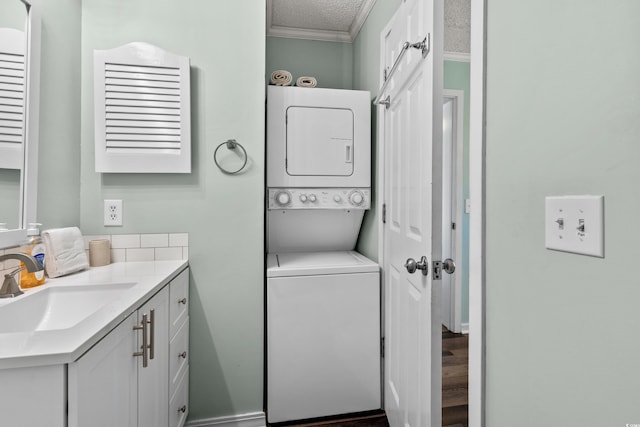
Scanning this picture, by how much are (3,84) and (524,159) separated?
1752mm

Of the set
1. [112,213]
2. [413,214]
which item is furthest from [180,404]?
[413,214]

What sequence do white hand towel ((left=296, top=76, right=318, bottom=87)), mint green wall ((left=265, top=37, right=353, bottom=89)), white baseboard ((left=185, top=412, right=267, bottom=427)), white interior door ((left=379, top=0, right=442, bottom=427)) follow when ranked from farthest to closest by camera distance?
mint green wall ((left=265, top=37, right=353, bottom=89)) → white hand towel ((left=296, top=76, right=318, bottom=87)) → white baseboard ((left=185, top=412, right=267, bottom=427)) → white interior door ((left=379, top=0, right=442, bottom=427))

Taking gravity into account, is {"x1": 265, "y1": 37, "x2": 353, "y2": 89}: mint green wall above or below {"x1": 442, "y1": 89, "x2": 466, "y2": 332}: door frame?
above

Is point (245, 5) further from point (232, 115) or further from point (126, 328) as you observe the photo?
point (126, 328)

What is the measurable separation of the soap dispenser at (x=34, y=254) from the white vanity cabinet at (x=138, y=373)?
437 mm

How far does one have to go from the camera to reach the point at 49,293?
3.98 ft

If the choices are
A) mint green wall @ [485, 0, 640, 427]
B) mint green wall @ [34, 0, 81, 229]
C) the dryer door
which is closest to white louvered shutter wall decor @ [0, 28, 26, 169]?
mint green wall @ [34, 0, 81, 229]

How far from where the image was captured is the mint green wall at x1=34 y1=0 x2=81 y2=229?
144 cm

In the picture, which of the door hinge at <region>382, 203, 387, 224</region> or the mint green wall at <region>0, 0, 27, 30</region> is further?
the door hinge at <region>382, 203, 387, 224</region>

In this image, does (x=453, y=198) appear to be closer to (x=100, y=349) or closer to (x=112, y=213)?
(x=112, y=213)

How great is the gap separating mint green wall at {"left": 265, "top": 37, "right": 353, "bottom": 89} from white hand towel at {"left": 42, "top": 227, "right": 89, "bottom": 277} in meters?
1.74

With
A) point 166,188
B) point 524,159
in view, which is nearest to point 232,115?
point 166,188

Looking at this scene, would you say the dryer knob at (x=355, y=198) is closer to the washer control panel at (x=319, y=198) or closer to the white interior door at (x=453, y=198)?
the washer control panel at (x=319, y=198)

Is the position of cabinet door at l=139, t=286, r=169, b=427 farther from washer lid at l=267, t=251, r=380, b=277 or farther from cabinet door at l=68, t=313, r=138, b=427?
washer lid at l=267, t=251, r=380, b=277
